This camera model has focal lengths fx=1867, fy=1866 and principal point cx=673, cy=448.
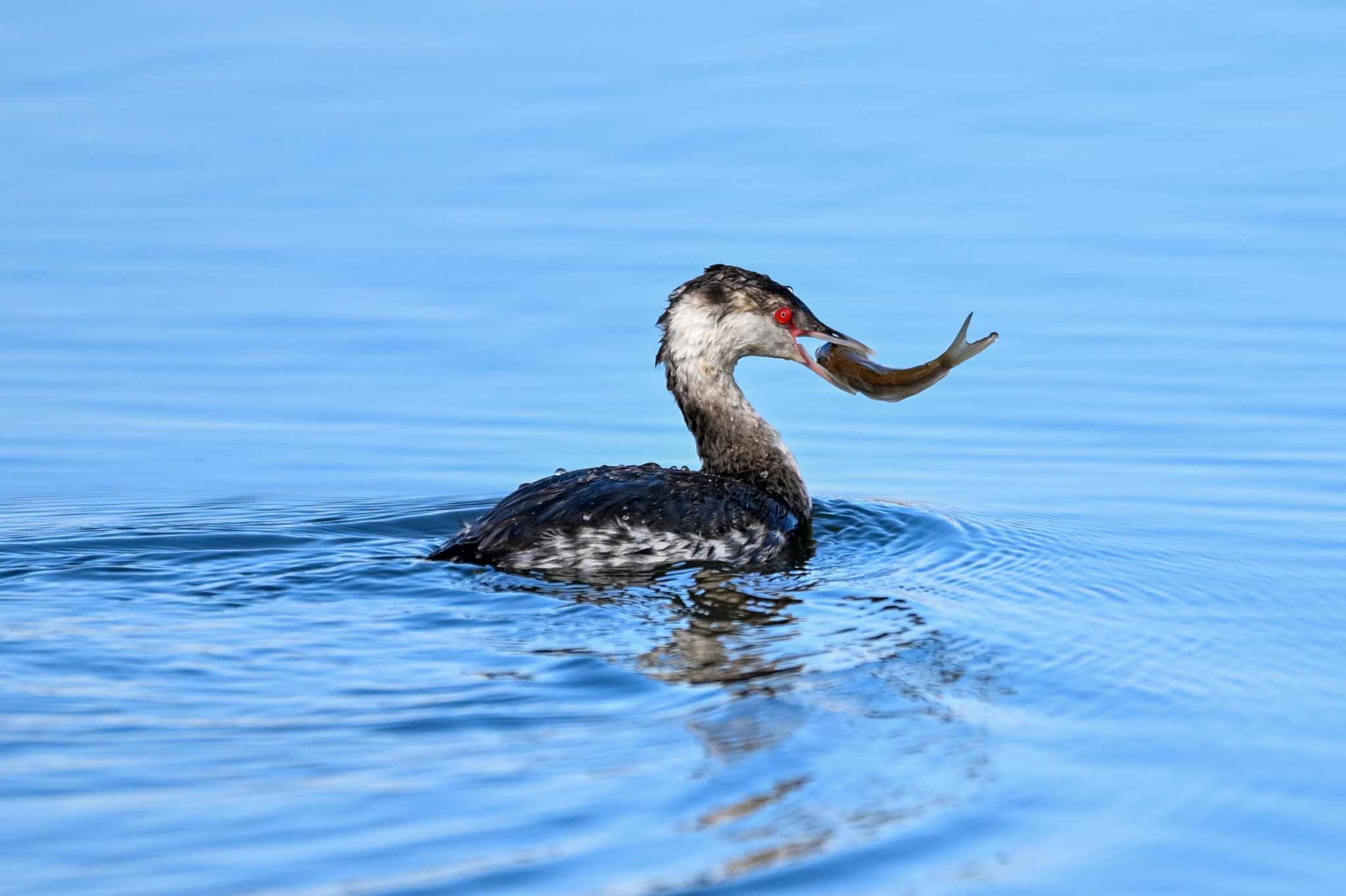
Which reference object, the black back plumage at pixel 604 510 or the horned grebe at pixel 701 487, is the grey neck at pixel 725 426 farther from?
the black back plumage at pixel 604 510

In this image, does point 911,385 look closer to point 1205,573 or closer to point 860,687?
point 1205,573

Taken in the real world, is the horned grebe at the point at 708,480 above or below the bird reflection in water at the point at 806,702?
above

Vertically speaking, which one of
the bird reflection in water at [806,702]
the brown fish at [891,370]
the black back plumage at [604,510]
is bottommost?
the bird reflection in water at [806,702]

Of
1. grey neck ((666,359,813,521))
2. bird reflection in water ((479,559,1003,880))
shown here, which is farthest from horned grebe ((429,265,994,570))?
bird reflection in water ((479,559,1003,880))

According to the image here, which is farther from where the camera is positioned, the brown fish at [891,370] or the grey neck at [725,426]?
the grey neck at [725,426]

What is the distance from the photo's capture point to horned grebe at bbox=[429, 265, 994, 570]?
26.1 ft

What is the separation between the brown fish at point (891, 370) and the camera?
27.6 ft

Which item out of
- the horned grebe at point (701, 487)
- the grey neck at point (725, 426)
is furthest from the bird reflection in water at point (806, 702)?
the grey neck at point (725, 426)

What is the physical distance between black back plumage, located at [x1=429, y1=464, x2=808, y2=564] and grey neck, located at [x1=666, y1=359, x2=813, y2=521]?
0.70 m

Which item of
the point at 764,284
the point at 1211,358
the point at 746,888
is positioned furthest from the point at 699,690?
the point at 1211,358

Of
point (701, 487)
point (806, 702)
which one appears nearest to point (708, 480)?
point (701, 487)

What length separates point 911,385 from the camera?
884cm

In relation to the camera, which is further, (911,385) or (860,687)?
(911,385)

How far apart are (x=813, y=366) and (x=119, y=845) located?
538 cm
